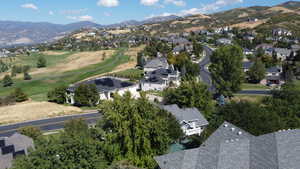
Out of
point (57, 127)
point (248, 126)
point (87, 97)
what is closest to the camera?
point (248, 126)

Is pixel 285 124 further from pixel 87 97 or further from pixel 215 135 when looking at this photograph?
pixel 87 97

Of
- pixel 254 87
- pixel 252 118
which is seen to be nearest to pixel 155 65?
pixel 254 87

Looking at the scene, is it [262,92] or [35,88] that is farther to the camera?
[35,88]

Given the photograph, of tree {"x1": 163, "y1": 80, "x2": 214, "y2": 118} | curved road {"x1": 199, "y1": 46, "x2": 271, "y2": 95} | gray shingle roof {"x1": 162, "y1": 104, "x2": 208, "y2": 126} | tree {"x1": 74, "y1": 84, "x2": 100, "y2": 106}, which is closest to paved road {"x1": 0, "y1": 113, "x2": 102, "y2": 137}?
tree {"x1": 74, "y1": 84, "x2": 100, "y2": 106}

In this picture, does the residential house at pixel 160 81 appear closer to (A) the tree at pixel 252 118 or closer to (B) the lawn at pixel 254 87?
(B) the lawn at pixel 254 87

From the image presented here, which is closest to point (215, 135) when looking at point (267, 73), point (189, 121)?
point (189, 121)

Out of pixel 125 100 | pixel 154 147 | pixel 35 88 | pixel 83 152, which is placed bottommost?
pixel 35 88

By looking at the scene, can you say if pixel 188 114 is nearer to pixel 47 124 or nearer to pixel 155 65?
pixel 47 124

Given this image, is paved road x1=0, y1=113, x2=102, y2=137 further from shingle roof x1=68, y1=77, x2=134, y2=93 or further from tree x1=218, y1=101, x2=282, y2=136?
tree x1=218, y1=101, x2=282, y2=136
